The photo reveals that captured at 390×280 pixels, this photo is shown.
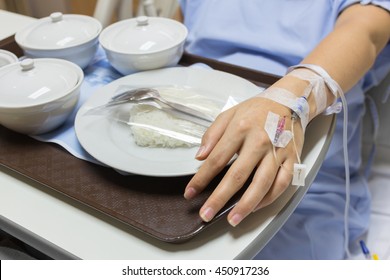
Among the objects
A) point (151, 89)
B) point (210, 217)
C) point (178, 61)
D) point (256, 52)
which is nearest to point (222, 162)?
point (210, 217)

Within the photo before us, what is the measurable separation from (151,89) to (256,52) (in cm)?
36

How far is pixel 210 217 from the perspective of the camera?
499mm

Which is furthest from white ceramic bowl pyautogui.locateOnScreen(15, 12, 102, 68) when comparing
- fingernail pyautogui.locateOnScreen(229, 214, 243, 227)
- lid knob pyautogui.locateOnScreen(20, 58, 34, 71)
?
fingernail pyautogui.locateOnScreen(229, 214, 243, 227)

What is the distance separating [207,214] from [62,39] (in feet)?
1.61

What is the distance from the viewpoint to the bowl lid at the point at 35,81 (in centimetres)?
62

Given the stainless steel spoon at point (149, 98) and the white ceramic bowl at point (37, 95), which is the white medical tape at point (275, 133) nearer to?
the stainless steel spoon at point (149, 98)

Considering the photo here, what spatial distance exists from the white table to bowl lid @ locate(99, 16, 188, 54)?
Result: 31cm

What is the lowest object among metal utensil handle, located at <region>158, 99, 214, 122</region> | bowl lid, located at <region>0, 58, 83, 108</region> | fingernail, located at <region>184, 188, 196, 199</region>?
fingernail, located at <region>184, 188, 196, 199</region>

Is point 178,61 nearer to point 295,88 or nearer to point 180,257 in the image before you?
point 295,88

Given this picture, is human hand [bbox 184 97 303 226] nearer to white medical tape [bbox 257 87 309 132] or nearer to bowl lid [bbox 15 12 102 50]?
white medical tape [bbox 257 87 309 132]

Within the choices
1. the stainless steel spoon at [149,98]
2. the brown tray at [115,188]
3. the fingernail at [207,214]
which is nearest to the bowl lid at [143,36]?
the stainless steel spoon at [149,98]

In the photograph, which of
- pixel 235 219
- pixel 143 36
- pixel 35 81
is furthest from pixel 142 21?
pixel 235 219

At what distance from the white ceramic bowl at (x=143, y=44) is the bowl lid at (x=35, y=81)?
110 millimetres

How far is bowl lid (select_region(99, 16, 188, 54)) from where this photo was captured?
0.78m
